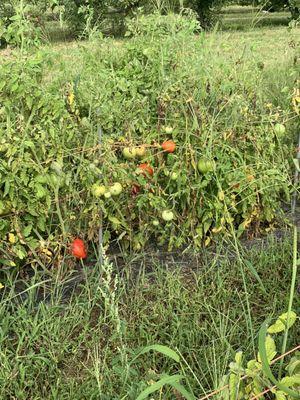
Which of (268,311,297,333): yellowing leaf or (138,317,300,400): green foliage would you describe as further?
(268,311,297,333): yellowing leaf

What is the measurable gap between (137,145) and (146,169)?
155 millimetres

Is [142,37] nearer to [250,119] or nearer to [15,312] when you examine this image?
[250,119]

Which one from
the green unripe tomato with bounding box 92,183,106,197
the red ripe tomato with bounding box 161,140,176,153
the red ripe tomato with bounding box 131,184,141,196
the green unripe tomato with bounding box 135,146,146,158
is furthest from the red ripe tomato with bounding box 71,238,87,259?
the red ripe tomato with bounding box 161,140,176,153

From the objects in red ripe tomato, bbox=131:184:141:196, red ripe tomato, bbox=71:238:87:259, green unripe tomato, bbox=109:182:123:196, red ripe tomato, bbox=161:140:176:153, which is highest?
red ripe tomato, bbox=161:140:176:153

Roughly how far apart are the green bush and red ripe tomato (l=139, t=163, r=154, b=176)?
0.9 inches

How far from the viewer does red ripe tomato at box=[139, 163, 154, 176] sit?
2781 mm

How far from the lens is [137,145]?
9.48 feet

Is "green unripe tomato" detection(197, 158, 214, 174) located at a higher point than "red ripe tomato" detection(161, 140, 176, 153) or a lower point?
lower

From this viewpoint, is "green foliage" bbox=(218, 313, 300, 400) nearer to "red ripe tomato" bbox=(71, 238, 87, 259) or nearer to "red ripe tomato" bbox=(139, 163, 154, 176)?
"red ripe tomato" bbox=(71, 238, 87, 259)

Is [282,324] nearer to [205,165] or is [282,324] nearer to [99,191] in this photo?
[99,191]

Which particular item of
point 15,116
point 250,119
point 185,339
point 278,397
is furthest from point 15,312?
point 250,119

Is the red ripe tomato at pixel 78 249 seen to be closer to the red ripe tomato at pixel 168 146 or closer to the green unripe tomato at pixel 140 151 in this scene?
the green unripe tomato at pixel 140 151

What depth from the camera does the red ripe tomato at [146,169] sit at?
2.78 meters

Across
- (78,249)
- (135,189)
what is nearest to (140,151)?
(135,189)
